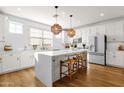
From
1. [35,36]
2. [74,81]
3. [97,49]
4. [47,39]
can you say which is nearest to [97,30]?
[97,49]

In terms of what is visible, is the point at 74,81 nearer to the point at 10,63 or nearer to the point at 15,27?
the point at 10,63

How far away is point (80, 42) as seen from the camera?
7.89 meters

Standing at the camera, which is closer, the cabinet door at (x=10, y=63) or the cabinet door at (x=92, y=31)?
the cabinet door at (x=10, y=63)

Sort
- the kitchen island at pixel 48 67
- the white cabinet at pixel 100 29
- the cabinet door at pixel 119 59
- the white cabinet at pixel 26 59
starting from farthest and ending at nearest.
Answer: the white cabinet at pixel 100 29 → the cabinet door at pixel 119 59 → the white cabinet at pixel 26 59 → the kitchen island at pixel 48 67

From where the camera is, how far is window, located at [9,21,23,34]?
5.13 m

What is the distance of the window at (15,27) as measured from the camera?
16.8 feet

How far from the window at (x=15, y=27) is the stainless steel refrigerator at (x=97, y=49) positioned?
4.18 meters

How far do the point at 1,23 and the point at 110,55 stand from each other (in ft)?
18.4

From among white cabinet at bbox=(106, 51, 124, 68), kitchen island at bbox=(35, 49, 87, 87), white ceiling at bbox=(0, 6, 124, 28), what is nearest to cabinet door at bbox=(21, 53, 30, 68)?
kitchen island at bbox=(35, 49, 87, 87)

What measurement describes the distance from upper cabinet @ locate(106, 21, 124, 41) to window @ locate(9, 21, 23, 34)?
4860 mm

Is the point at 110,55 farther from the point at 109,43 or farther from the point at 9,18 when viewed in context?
the point at 9,18

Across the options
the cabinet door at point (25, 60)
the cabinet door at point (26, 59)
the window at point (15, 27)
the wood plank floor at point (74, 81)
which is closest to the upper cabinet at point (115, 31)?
the wood plank floor at point (74, 81)

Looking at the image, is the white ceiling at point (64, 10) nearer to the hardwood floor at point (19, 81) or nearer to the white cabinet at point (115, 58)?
the white cabinet at point (115, 58)
